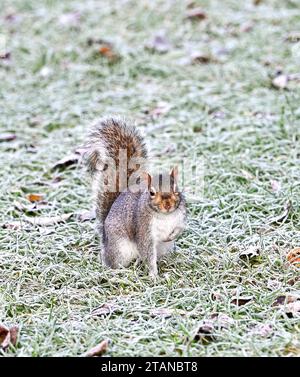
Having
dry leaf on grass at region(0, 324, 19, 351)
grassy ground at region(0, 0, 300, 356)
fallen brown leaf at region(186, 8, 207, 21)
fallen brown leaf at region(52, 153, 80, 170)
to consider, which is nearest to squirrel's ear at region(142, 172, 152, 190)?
grassy ground at region(0, 0, 300, 356)

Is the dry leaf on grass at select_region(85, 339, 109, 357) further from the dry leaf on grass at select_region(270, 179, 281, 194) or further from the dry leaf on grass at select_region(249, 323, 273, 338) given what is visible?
the dry leaf on grass at select_region(270, 179, 281, 194)

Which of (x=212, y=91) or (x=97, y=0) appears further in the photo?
(x=97, y=0)

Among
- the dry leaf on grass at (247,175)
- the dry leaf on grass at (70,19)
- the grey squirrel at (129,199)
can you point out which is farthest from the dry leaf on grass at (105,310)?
the dry leaf on grass at (70,19)

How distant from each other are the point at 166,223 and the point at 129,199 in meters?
0.25

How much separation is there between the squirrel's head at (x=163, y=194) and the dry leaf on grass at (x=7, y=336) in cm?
71

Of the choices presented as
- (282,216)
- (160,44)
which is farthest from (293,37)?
(282,216)

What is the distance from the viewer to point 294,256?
3.18 metres

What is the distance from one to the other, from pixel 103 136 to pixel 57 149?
4.00 feet

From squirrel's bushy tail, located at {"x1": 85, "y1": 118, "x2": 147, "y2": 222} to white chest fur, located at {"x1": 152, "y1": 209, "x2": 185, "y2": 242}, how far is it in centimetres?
37

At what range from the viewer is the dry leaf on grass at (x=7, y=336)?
2.61 m

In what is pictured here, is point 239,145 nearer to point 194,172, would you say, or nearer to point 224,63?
point 194,172

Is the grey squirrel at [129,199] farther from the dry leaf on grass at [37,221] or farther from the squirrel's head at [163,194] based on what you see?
the dry leaf on grass at [37,221]
